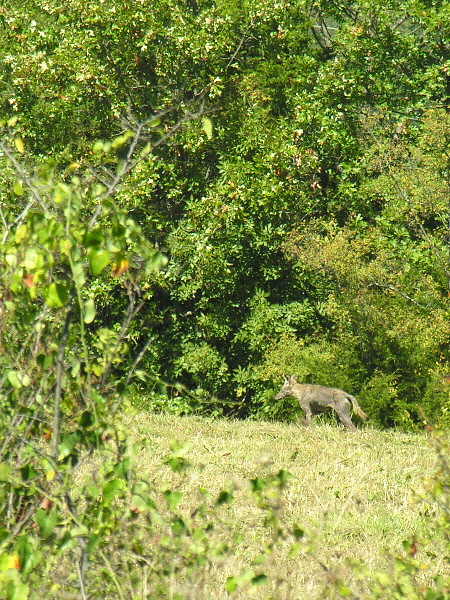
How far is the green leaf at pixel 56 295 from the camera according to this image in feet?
11.3

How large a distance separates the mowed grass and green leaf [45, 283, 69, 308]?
2.13 feet

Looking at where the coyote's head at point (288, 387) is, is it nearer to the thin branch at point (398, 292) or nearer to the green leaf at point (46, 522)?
the thin branch at point (398, 292)

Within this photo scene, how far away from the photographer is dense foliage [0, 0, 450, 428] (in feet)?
55.3

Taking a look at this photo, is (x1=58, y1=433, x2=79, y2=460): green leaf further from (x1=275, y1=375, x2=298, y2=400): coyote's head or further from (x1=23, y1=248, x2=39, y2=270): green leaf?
(x1=275, y1=375, x2=298, y2=400): coyote's head

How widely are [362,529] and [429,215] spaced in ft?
34.5

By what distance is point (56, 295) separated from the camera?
344cm

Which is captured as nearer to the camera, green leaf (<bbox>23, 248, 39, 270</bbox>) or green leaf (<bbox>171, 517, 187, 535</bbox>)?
green leaf (<bbox>23, 248, 39, 270</bbox>)

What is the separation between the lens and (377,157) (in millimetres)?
17047

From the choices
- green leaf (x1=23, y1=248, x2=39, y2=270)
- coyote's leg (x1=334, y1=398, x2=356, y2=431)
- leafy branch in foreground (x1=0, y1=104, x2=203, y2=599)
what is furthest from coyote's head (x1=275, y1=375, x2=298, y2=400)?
green leaf (x1=23, y1=248, x2=39, y2=270)

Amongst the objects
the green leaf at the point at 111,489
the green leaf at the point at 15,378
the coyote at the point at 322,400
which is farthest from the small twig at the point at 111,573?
the coyote at the point at 322,400

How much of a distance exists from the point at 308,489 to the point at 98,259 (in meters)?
5.94

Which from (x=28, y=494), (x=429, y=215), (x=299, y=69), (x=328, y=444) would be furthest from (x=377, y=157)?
(x=28, y=494)

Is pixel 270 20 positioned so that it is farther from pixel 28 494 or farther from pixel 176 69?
pixel 28 494

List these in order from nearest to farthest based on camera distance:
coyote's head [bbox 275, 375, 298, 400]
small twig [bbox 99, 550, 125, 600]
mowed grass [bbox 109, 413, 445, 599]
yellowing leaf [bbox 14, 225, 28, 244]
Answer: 1. small twig [bbox 99, 550, 125, 600]
2. yellowing leaf [bbox 14, 225, 28, 244]
3. mowed grass [bbox 109, 413, 445, 599]
4. coyote's head [bbox 275, 375, 298, 400]
